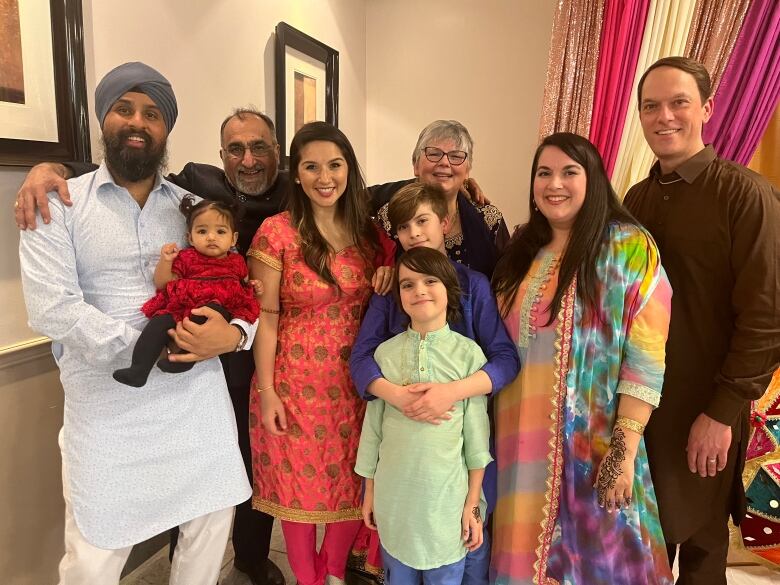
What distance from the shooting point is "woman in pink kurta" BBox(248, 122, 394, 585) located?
1622 millimetres

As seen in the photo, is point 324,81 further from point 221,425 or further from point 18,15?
point 221,425

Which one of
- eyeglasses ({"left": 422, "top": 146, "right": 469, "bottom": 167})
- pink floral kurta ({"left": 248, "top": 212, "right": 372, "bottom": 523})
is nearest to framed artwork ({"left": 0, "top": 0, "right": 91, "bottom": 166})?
pink floral kurta ({"left": 248, "top": 212, "right": 372, "bottom": 523})

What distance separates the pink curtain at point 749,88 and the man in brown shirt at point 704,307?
3.02ft

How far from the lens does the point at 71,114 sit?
1.70m

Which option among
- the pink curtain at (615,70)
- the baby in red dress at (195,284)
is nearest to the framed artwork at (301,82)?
the baby in red dress at (195,284)

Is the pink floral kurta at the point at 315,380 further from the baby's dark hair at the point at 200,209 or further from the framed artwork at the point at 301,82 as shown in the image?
the framed artwork at the point at 301,82

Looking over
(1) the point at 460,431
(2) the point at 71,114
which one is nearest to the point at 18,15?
(2) the point at 71,114

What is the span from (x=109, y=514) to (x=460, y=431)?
926 millimetres

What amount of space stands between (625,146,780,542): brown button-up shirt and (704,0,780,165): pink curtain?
95 cm

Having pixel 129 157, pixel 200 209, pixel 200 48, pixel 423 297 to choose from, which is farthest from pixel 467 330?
pixel 200 48

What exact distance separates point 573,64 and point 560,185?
162 centimetres

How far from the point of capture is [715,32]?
90.4 inches

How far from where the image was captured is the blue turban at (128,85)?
4.74 ft

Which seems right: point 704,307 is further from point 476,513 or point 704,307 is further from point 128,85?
point 128,85
